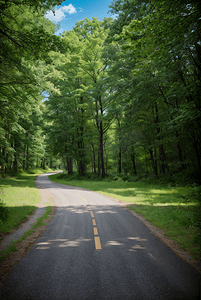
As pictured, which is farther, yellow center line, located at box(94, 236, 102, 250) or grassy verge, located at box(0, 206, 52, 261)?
yellow center line, located at box(94, 236, 102, 250)

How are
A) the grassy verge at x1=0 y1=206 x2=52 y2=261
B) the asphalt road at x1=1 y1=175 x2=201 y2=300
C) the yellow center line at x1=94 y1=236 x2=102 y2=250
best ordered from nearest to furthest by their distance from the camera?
1. the asphalt road at x1=1 y1=175 x2=201 y2=300
2. the grassy verge at x1=0 y1=206 x2=52 y2=261
3. the yellow center line at x1=94 y1=236 x2=102 y2=250

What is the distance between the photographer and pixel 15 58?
7445 millimetres

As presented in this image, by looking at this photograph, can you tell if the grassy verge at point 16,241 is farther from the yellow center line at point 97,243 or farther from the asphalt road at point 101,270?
A: the yellow center line at point 97,243

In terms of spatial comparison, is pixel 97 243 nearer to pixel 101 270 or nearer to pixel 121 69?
pixel 101 270

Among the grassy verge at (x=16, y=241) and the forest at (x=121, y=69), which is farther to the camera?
the forest at (x=121, y=69)

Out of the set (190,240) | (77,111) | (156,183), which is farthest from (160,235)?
(77,111)

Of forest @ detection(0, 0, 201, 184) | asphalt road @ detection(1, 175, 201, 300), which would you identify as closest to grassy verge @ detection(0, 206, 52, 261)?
asphalt road @ detection(1, 175, 201, 300)

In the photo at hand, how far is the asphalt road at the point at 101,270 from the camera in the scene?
3.21 metres

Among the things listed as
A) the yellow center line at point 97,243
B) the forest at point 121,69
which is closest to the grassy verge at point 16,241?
the yellow center line at point 97,243

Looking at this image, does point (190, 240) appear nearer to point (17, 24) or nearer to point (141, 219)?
point (141, 219)

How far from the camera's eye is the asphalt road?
10.5ft

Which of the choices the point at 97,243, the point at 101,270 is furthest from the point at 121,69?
the point at 101,270

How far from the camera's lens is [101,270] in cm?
393

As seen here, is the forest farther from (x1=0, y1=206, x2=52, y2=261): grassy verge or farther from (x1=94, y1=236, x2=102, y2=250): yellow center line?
(x1=0, y1=206, x2=52, y2=261): grassy verge
